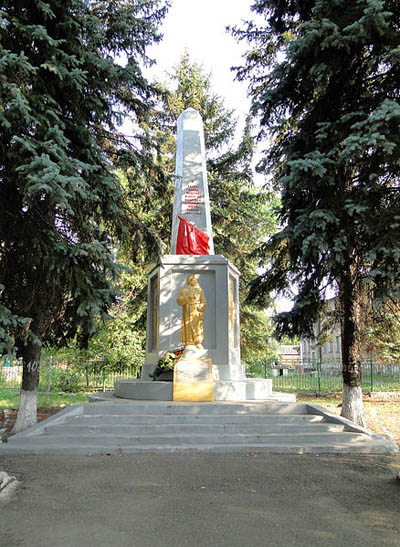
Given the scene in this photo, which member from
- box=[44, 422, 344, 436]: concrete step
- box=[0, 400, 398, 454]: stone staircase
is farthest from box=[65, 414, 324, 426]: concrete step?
box=[44, 422, 344, 436]: concrete step

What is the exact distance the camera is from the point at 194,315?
852 cm

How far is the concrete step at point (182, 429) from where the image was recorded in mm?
5984

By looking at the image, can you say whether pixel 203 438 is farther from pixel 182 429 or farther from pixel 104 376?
pixel 104 376

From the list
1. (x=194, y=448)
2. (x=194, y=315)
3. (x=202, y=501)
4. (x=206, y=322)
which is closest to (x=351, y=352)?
(x=206, y=322)

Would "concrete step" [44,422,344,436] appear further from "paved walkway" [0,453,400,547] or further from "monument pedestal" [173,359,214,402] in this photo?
"monument pedestal" [173,359,214,402]

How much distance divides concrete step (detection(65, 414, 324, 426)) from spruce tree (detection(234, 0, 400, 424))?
182 cm

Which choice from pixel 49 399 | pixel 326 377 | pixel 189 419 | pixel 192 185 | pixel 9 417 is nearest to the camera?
pixel 189 419

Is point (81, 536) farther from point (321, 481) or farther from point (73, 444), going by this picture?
point (73, 444)

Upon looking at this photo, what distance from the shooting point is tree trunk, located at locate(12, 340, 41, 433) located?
7371 millimetres

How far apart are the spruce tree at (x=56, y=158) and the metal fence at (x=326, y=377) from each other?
1120 cm

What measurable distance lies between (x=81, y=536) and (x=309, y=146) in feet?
22.7

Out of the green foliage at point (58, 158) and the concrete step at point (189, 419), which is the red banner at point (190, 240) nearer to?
the green foliage at point (58, 158)

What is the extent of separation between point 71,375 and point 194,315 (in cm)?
993

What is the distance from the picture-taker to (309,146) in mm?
7652
